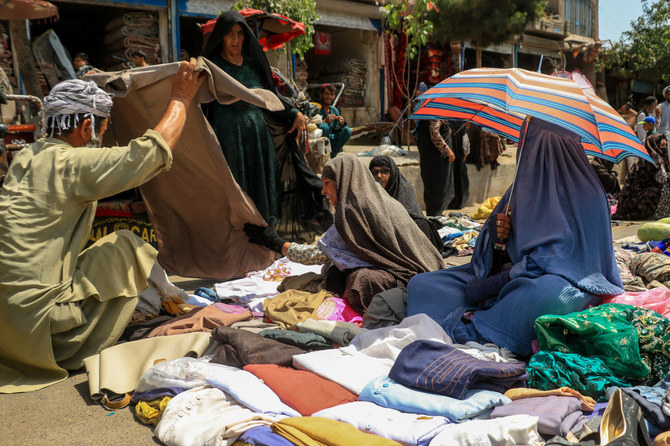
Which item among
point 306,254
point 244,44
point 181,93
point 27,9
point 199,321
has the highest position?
point 27,9

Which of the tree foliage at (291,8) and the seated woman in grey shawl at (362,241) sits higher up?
the tree foliage at (291,8)

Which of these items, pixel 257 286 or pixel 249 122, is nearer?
pixel 257 286

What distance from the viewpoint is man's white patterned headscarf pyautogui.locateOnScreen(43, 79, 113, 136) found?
3041mm

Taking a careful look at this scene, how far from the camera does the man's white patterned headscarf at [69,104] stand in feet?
9.98

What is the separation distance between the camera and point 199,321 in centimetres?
349

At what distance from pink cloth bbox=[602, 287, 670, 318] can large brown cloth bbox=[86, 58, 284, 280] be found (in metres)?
2.19

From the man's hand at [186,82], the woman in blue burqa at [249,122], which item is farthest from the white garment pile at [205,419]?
the woman in blue burqa at [249,122]

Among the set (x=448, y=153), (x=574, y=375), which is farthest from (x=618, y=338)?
(x=448, y=153)

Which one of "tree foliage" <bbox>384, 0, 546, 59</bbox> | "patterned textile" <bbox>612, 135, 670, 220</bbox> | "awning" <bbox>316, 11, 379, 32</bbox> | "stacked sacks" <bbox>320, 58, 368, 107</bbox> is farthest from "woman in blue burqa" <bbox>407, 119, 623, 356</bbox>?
"stacked sacks" <bbox>320, 58, 368, 107</bbox>

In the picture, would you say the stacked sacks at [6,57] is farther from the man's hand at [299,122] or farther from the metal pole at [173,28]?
the man's hand at [299,122]

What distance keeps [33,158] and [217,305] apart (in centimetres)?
140

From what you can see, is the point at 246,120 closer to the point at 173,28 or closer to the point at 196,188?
the point at 196,188

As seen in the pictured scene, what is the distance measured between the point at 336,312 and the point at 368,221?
58 cm

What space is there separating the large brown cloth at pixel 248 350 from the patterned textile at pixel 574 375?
1.08 metres
